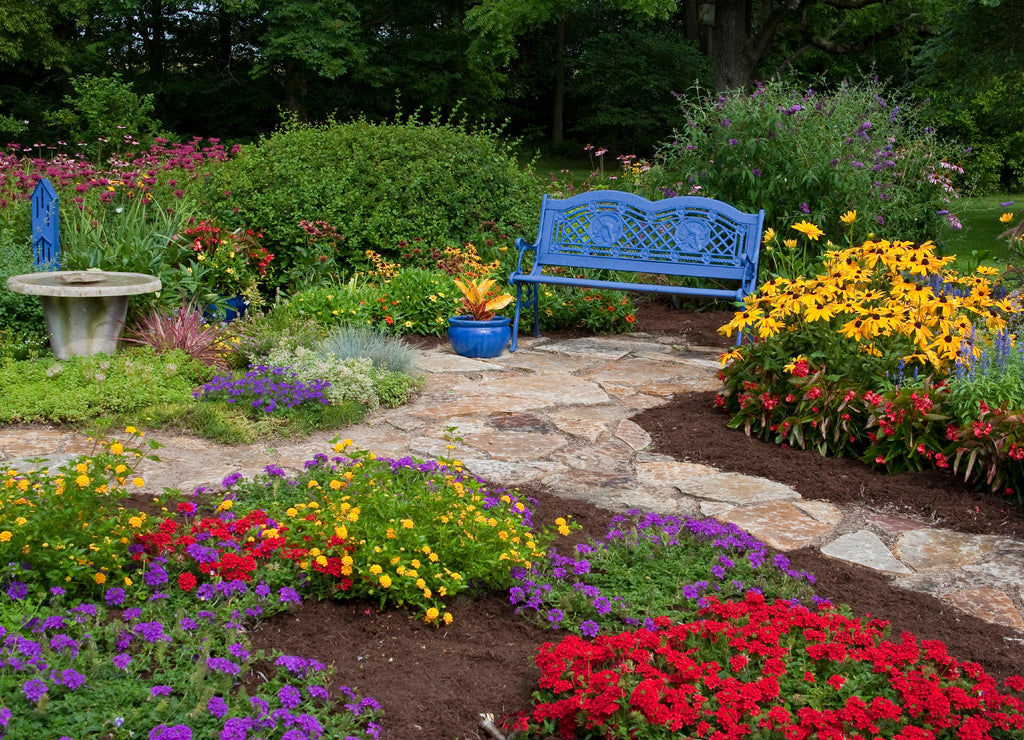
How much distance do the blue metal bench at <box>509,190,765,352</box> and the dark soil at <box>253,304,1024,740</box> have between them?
10.2ft

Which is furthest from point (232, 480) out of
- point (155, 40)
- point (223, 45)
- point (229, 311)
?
point (223, 45)

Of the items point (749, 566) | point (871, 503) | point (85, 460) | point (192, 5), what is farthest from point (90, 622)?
point (192, 5)

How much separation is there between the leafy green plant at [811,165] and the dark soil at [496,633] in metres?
4.44

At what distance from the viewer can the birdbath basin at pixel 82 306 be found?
5.77m

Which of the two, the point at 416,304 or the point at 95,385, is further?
the point at 416,304

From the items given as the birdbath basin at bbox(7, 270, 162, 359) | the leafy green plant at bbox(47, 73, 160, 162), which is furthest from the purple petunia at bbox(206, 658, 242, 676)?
the leafy green plant at bbox(47, 73, 160, 162)

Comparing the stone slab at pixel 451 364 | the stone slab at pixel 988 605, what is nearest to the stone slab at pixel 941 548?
the stone slab at pixel 988 605

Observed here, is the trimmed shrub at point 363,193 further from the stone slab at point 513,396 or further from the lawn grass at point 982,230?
the lawn grass at point 982,230

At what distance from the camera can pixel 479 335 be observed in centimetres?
680

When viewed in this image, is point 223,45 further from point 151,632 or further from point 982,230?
point 151,632

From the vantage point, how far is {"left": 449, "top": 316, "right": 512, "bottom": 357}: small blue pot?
6.80 m

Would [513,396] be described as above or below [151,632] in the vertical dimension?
below

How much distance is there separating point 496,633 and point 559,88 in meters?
25.2

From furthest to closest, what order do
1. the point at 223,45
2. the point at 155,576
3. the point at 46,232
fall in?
the point at 223,45 → the point at 46,232 → the point at 155,576
